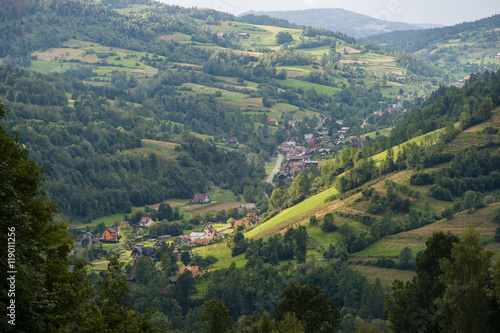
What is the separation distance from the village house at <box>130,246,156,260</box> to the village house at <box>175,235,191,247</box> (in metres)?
8.13

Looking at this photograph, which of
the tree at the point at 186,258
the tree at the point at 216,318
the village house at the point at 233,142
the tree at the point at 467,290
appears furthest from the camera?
the village house at the point at 233,142

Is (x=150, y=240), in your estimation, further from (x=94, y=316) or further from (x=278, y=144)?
(x=278, y=144)

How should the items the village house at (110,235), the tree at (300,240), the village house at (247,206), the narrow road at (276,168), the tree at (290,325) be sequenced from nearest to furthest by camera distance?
the tree at (290,325)
the tree at (300,240)
the village house at (110,235)
the village house at (247,206)
the narrow road at (276,168)

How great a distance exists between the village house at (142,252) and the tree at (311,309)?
56.2 meters

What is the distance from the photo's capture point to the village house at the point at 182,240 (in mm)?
96713

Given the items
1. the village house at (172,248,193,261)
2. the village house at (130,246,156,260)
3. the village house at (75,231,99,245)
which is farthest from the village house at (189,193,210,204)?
the village house at (130,246,156,260)

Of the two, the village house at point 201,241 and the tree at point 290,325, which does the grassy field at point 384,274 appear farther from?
the village house at point 201,241

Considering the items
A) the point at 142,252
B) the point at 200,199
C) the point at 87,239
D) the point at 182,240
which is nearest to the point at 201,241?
the point at 182,240

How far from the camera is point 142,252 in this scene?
87562 millimetres

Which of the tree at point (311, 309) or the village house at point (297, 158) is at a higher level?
the tree at point (311, 309)

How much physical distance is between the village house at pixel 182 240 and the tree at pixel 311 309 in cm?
6376

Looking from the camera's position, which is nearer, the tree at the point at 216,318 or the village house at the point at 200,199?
the tree at the point at 216,318

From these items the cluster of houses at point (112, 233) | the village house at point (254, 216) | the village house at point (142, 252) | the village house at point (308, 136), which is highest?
the village house at point (142, 252)

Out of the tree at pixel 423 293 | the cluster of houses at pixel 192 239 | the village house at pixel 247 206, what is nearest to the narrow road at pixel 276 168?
the village house at pixel 247 206
